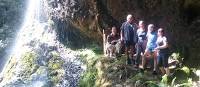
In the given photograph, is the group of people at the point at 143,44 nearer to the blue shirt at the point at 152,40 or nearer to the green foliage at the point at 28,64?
the blue shirt at the point at 152,40

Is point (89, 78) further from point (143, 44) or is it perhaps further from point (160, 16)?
point (160, 16)

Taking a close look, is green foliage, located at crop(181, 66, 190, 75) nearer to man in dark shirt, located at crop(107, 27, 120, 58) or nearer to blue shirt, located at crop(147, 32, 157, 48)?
blue shirt, located at crop(147, 32, 157, 48)

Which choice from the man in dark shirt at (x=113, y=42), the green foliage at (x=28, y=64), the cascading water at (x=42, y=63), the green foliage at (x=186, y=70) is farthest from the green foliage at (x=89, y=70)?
the green foliage at (x=186, y=70)

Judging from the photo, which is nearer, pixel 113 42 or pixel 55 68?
pixel 113 42

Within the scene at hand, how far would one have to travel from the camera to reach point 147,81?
11.0m

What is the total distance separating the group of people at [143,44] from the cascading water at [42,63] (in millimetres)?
2938

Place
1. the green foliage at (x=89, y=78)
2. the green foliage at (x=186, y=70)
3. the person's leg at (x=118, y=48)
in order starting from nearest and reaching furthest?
1. the green foliage at (x=186, y=70)
2. the person's leg at (x=118, y=48)
3. the green foliage at (x=89, y=78)

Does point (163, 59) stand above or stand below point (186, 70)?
above

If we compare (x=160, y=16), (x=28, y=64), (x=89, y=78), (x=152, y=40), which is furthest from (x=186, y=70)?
(x=28, y=64)

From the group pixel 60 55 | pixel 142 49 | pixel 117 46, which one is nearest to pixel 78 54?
pixel 60 55

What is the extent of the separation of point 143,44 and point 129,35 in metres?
0.49

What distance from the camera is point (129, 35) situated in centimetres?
1130

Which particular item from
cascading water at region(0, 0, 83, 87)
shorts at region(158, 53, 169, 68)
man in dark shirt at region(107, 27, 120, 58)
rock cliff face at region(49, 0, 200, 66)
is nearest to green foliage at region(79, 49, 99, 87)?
cascading water at region(0, 0, 83, 87)

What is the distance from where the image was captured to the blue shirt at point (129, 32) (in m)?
11.2
